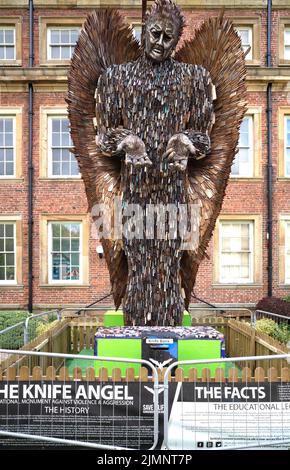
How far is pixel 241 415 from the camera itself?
4.25 metres

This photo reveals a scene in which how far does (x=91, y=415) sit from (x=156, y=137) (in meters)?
3.73

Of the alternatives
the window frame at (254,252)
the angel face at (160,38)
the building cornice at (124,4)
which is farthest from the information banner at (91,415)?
the building cornice at (124,4)

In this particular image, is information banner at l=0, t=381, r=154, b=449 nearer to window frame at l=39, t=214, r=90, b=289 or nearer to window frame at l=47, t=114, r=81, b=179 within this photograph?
window frame at l=39, t=214, r=90, b=289

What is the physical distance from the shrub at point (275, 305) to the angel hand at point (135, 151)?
7.37 m

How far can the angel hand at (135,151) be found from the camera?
20.9 feet

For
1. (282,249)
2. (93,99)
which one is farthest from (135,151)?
(282,249)

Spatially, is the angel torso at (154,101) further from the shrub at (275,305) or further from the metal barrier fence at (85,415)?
the shrub at (275,305)

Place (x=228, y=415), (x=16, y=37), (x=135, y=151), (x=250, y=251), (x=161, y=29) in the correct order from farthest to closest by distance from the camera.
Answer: (x=16, y=37)
(x=250, y=251)
(x=161, y=29)
(x=135, y=151)
(x=228, y=415)

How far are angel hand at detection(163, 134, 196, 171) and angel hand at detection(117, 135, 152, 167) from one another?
0.29 meters

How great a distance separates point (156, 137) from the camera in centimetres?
663

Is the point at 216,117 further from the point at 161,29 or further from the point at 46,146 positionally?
the point at 46,146
